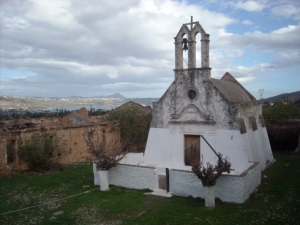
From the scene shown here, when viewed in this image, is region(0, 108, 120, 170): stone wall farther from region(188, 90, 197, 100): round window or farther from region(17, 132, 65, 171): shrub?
region(188, 90, 197, 100): round window

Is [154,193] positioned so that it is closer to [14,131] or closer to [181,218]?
Answer: [181,218]

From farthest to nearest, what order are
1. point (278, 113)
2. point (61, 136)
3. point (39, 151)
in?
1. point (278, 113)
2. point (61, 136)
3. point (39, 151)

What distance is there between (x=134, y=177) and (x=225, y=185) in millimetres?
4414

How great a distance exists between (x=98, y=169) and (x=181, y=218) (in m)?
5.36

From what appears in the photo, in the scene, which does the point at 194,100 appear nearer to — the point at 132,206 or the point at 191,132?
the point at 191,132

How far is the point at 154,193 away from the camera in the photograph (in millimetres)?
14156

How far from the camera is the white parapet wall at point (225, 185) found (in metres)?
12.7

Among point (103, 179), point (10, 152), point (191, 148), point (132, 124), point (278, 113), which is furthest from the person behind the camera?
point (132, 124)

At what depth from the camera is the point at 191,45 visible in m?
16.7

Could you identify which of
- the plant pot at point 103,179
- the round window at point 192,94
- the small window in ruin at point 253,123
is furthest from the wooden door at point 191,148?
the plant pot at point 103,179

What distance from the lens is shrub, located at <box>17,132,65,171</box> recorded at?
18.9 m

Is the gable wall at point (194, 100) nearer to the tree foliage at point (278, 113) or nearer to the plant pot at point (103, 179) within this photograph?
the plant pot at point (103, 179)

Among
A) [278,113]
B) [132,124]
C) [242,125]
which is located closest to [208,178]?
[242,125]

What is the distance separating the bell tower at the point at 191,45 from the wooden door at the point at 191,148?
3800mm
